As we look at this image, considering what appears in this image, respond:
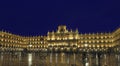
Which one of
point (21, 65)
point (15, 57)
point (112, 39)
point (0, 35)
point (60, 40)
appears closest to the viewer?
point (21, 65)

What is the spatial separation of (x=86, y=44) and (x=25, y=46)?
47534mm

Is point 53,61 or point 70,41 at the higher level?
point 70,41

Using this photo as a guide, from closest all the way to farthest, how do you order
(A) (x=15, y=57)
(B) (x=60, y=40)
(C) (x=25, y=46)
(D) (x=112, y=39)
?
(A) (x=15, y=57) < (D) (x=112, y=39) < (B) (x=60, y=40) < (C) (x=25, y=46)

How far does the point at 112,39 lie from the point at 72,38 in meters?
27.8

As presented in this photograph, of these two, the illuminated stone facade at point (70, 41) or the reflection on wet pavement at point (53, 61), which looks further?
the illuminated stone facade at point (70, 41)

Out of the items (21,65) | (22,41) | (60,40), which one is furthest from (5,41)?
(21,65)

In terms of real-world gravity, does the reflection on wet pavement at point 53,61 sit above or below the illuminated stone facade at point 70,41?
below

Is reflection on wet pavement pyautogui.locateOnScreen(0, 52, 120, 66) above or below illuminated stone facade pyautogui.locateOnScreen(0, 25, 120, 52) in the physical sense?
below

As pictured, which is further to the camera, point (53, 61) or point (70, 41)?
point (70, 41)

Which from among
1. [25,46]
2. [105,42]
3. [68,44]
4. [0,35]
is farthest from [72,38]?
[0,35]

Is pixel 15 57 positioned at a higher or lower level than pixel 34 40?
lower

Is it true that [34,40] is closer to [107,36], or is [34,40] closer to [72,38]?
[72,38]

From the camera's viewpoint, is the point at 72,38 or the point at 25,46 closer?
the point at 72,38

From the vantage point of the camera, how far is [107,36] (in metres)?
167
